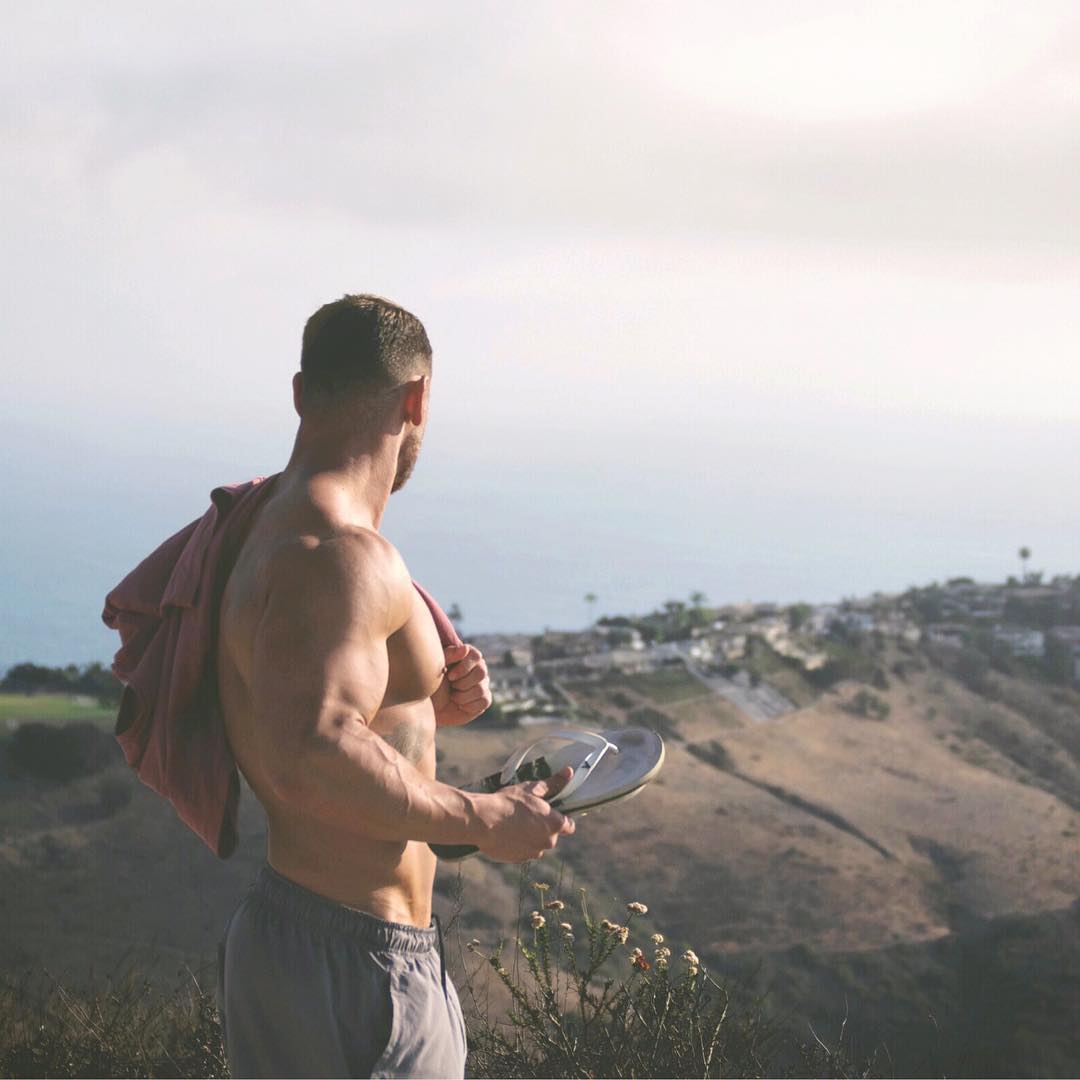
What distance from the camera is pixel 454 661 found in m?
1.99

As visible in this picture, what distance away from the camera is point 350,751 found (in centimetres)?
157

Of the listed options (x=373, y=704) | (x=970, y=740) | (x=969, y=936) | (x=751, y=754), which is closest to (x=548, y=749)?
(x=373, y=704)

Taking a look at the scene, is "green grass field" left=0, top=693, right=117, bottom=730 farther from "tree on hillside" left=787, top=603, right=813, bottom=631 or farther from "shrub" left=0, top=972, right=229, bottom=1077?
"tree on hillside" left=787, top=603, right=813, bottom=631

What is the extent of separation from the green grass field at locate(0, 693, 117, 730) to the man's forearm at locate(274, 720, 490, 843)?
5457 millimetres

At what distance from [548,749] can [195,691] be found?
0.48m

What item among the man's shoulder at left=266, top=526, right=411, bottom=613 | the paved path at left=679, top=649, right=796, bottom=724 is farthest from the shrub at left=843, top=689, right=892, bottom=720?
the man's shoulder at left=266, top=526, right=411, bottom=613

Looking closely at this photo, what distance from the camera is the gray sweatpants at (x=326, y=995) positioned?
5.68 ft

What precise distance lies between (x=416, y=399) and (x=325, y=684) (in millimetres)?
428

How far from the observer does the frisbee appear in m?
1.80

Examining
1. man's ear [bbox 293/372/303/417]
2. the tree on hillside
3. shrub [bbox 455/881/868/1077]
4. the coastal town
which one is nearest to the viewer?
man's ear [bbox 293/372/303/417]

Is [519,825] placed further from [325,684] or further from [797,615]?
[797,615]

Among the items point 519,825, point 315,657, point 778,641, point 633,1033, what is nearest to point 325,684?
point 315,657

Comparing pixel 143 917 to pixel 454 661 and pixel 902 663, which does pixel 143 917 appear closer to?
pixel 454 661

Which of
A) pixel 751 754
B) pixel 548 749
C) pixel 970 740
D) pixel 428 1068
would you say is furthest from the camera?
pixel 970 740
